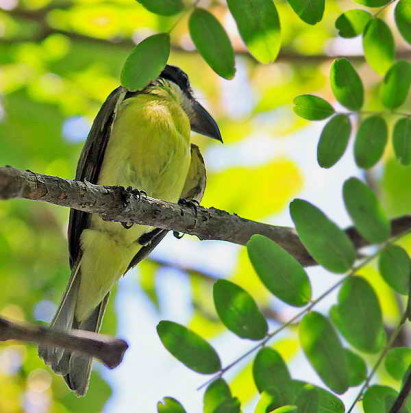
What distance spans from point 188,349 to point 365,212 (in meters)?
0.85

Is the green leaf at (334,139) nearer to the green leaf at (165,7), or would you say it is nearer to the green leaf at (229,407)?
the green leaf at (165,7)

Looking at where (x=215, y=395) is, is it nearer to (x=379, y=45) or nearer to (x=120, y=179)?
(x=379, y=45)

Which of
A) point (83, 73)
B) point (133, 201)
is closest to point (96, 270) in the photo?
point (133, 201)

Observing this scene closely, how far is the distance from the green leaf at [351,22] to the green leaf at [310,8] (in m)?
0.32

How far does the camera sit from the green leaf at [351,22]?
2.89 m

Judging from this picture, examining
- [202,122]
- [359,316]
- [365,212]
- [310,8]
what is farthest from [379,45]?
[202,122]

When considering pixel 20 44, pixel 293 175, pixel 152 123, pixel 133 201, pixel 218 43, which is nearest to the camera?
pixel 218 43

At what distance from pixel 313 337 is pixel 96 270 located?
185 cm

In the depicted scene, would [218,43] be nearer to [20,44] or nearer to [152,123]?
[152,123]

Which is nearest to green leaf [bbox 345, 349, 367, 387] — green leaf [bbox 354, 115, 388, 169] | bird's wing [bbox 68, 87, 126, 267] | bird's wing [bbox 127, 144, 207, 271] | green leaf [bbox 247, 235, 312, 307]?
green leaf [bbox 247, 235, 312, 307]

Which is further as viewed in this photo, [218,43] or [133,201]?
[133,201]

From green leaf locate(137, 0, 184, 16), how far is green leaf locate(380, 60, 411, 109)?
2.85 ft

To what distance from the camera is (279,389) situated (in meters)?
2.46

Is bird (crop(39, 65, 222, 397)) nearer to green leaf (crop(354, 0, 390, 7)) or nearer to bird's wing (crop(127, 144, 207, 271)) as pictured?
bird's wing (crop(127, 144, 207, 271))
